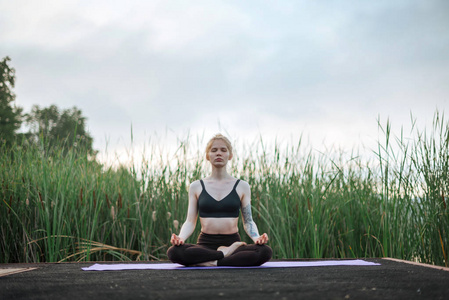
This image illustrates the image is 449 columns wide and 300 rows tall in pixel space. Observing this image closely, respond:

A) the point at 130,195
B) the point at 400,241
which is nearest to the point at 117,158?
the point at 130,195

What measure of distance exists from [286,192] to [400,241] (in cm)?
130

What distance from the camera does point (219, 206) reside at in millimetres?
3523

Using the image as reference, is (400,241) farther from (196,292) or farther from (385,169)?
(196,292)

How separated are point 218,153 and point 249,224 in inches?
24.5

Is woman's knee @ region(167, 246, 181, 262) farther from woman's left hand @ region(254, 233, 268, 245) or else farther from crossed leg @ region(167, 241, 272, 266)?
woman's left hand @ region(254, 233, 268, 245)

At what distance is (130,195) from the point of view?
5102 mm

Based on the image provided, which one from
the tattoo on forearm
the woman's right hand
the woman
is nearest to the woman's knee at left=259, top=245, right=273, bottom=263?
the woman

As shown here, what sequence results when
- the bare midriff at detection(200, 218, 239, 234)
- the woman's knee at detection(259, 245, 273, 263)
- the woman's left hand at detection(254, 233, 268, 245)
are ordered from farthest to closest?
the bare midriff at detection(200, 218, 239, 234), the woman's knee at detection(259, 245, 273, 263), the woman's left hand at detection(254, 233, 268, 245)

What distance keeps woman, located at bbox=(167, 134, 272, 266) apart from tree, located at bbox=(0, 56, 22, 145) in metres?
14.5

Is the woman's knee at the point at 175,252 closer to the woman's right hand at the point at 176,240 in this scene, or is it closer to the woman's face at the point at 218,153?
the woman's right hand at the point at 176,240

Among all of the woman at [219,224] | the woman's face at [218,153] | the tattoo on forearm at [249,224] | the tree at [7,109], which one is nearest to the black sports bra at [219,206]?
the woman at [219,224]

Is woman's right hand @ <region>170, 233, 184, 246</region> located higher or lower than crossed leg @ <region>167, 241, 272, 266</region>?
higher

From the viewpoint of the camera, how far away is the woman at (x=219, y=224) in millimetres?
3268

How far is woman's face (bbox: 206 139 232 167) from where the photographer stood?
3.61m
